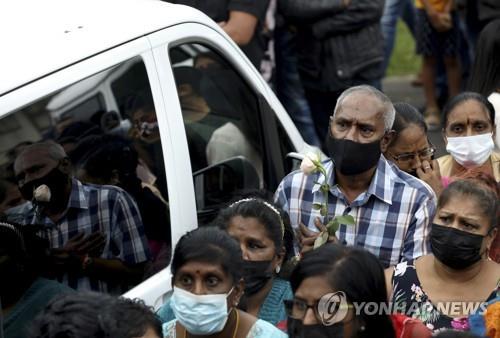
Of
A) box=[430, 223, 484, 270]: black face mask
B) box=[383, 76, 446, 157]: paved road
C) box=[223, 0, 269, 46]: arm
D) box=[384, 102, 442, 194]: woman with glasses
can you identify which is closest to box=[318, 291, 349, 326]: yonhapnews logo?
box=[430, 223, 484, 270]: black face mask

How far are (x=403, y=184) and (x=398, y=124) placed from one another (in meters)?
0.67

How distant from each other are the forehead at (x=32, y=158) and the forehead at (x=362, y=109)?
4.20 ft

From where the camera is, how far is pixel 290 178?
4.90m

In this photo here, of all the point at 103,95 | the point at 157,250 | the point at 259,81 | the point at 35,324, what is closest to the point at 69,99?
the point at 103,95

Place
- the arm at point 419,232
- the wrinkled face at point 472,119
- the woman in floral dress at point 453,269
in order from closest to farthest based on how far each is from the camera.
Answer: the woman in floral dress at point 453,269
the arm at point 419,232
the wrinkled face at point 472,119

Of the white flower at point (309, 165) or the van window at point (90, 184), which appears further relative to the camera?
the white flower at point (309, 165)

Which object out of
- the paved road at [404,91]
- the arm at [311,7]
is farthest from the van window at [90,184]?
the paved road at [404,91]

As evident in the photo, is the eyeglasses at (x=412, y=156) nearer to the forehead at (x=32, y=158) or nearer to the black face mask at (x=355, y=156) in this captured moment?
the black face mask at (x=355, y=156)

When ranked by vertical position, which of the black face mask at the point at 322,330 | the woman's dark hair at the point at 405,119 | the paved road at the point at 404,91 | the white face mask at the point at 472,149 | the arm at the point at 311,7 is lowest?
the paved road at the point at 404,91

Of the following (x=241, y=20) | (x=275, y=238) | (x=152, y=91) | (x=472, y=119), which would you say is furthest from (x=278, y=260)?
(x=241, y=20)

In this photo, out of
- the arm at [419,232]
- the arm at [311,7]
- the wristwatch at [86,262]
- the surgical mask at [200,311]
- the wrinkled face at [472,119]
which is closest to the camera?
the surgical mask at [200,311]

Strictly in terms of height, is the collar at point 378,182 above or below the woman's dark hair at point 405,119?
above

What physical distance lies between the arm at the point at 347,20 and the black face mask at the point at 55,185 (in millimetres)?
3534

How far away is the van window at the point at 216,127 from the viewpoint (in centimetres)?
476
